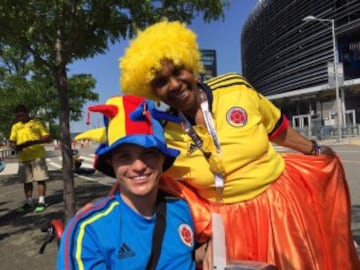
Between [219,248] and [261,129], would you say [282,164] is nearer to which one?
[261,129]

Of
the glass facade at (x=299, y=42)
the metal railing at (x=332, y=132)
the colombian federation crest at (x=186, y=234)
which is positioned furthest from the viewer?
the glass facade at (x=299, y=42)

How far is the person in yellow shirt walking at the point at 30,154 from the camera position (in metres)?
8.80

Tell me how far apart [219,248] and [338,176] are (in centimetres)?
92

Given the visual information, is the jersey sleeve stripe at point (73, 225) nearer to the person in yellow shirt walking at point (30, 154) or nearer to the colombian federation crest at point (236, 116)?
the colombian federation crest at point (236, 116)

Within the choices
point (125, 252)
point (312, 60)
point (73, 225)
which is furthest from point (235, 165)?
point (312, 60)

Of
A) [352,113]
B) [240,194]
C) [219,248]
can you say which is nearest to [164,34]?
[240,194]

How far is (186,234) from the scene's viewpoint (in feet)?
6.64

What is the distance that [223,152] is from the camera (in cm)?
222

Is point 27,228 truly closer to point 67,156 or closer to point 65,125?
point 67,156

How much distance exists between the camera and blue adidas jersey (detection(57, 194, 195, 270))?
1.74 metres

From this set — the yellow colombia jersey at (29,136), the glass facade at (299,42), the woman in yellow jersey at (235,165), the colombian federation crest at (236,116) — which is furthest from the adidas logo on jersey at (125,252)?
the glass facade at (299,42)

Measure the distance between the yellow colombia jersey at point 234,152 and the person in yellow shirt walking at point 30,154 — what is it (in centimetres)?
697

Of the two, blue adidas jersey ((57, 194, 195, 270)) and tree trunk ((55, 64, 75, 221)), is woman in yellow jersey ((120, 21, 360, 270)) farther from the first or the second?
tree trunk ((55, 64, 75, 221))

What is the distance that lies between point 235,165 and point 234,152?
0.06 metres
